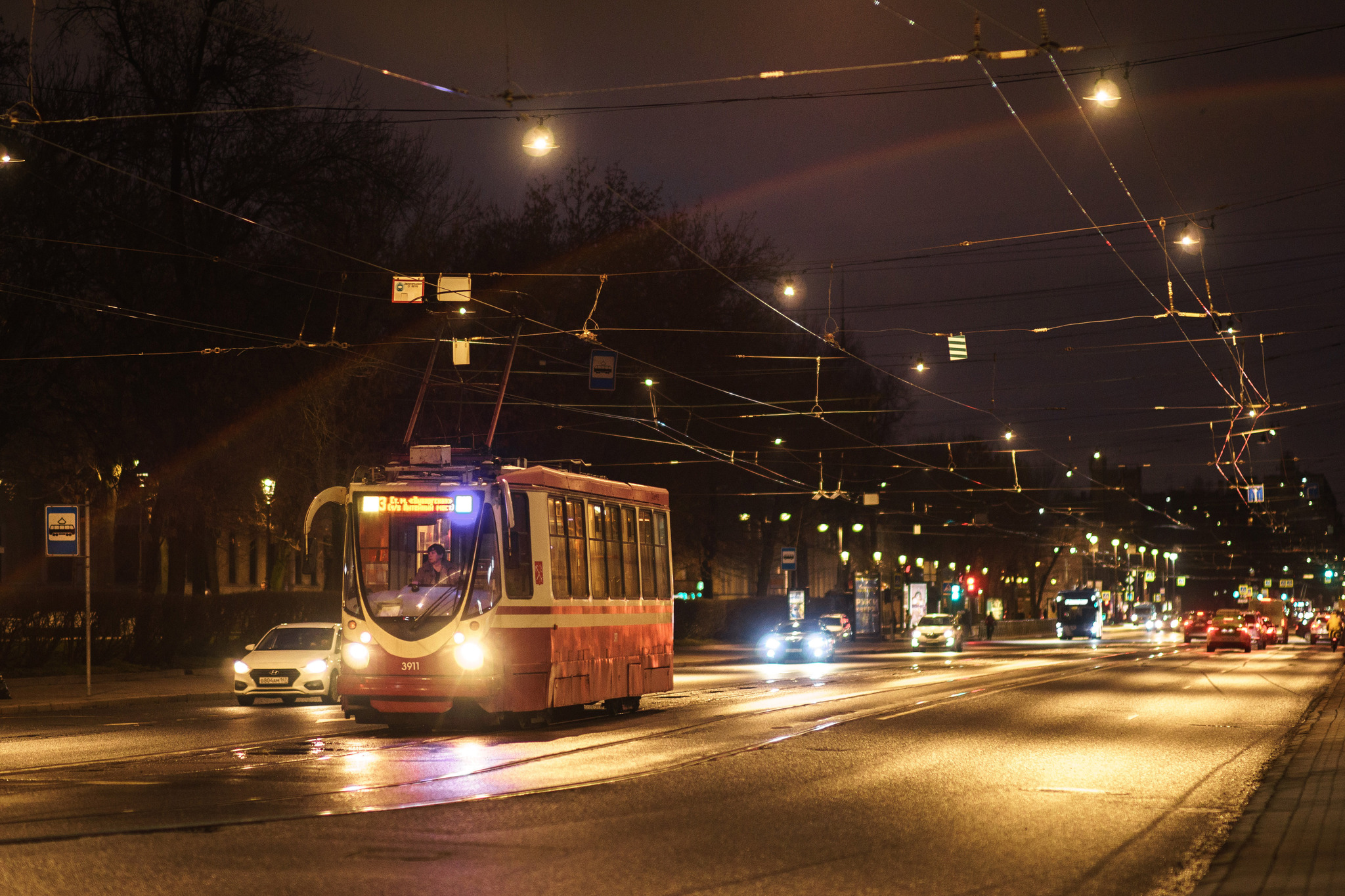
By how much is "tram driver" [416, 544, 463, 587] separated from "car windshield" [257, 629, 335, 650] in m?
10.1

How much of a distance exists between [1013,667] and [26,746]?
3076 centimetres

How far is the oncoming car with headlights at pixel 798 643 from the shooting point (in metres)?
51.2

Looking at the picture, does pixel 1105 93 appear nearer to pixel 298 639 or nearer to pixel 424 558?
pixel 424 558

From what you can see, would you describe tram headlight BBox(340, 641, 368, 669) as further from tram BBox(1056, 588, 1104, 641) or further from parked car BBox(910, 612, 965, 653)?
tram BBox(1056, 588, 1104, 641)

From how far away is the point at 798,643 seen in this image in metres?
51.7

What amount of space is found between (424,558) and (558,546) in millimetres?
1847

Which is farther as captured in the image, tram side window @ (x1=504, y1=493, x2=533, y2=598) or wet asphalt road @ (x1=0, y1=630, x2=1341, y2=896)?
tram side window @ (x1=504, y1=493, x2=533, y2=598)

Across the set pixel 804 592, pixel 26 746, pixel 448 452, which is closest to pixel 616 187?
pixel 804 592

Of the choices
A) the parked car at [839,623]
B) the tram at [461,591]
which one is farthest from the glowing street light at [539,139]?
the parked car at [839,623]

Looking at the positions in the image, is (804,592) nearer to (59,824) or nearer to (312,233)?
(312,233)

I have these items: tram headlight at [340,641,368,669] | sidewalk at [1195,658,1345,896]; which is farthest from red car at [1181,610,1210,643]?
tram headlight at [340,641,368,669]

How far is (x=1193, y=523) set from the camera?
137 m

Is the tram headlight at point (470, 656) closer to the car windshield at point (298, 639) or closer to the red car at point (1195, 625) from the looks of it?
the car windshield at point (298, 639)

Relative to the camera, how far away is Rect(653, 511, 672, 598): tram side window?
75.9ft
